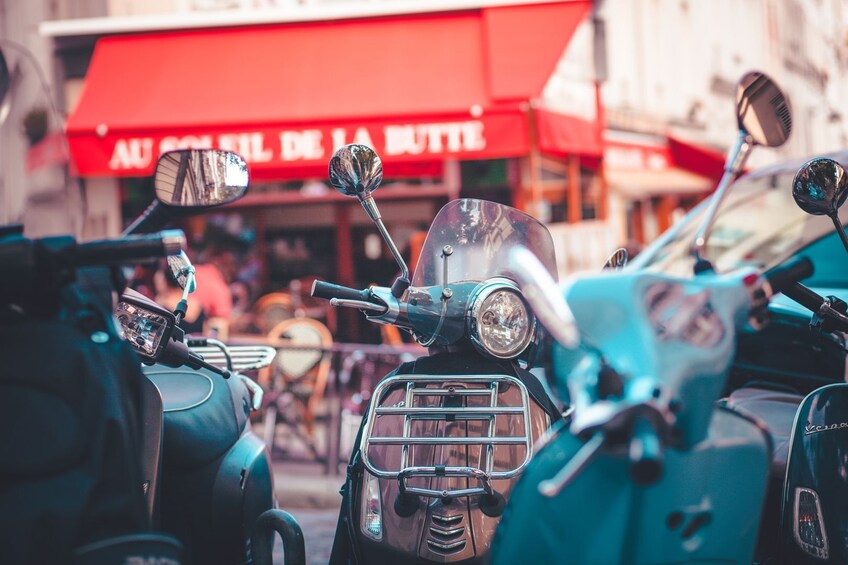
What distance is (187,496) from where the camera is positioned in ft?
9.58

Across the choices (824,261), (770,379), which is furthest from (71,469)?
(824,261)

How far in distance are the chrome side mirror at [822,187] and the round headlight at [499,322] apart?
0.77 metres

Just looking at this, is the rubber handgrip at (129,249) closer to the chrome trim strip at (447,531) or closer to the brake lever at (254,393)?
the chrome trim strip at (447,531)

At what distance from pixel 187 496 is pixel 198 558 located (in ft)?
0.61

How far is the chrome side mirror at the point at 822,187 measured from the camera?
8.60 feet

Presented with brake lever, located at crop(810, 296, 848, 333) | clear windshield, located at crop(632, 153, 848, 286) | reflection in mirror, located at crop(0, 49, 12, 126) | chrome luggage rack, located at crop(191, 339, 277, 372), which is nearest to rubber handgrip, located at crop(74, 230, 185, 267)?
reflection in mirror, located at crop(0, 49, 12, 126)

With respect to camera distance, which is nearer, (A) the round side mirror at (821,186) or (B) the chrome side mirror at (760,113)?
(A) the round side mirror at (821,186)

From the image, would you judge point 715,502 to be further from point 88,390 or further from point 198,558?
point 198,558

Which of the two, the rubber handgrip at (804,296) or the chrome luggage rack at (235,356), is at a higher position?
the rubber handgrip at (804,296)

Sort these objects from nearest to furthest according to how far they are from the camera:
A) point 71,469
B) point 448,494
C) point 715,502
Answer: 1. point 71,469
2. point 715,502
3. point 448,494

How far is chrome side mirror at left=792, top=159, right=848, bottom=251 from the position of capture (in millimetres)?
2621

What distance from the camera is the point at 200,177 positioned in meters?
2.49

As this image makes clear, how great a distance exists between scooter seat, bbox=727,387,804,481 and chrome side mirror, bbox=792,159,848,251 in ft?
1.91

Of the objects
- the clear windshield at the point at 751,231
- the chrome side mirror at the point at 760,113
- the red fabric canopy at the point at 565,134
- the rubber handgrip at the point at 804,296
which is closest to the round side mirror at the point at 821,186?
the chrome side mirror at the point at 760,113
